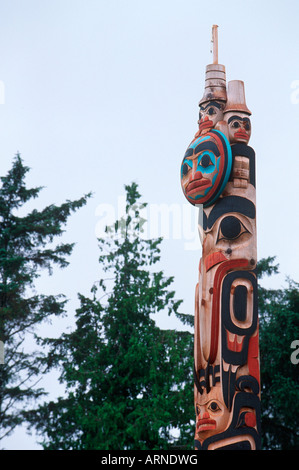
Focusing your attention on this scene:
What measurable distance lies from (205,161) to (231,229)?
1309 mm

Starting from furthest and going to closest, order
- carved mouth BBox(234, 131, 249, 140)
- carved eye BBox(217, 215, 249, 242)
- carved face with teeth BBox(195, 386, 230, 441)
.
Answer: carved mouth BBox(234, 131, 249, 140)
carved eye BBox(217, 215, 249, 242)
carved face with teeth BBox(195, 386, 230, 441)

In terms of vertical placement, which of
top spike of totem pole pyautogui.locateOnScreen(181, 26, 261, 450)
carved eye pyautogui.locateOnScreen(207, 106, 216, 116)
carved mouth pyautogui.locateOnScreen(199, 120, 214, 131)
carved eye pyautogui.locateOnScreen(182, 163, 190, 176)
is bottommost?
top spike of totem pole pyautogui.locateOnScreen(181, 26, 261, 450)

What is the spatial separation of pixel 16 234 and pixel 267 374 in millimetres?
8893

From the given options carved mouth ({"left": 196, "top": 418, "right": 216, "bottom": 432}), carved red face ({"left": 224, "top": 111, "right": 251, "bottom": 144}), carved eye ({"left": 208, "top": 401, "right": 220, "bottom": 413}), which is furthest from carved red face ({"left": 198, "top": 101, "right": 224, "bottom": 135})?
carved mouth ({"left": 196, "top": 418, "right": 216, "bottom": 432})

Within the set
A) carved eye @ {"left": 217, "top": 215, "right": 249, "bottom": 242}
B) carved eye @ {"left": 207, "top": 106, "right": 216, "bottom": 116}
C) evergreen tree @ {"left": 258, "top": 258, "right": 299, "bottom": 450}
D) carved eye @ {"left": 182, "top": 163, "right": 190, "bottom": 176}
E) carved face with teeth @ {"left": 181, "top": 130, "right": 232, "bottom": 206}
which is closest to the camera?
carved eye @ {"left": 217, "top": 215, "right": 249, "bottom": 242}

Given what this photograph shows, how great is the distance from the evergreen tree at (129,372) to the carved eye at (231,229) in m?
5.77

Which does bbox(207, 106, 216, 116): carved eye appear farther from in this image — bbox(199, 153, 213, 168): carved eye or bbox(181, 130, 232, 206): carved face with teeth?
bbox(199, 153, 213, 168): carved eye

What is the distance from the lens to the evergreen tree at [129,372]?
15305 mm

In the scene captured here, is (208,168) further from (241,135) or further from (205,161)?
(241,135)

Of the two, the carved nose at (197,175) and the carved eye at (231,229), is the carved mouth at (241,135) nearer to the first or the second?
the carved nose at (197,175)

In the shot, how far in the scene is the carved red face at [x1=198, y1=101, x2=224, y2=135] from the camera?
38.0 feet

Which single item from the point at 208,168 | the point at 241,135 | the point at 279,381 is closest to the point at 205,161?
the point at 208,168

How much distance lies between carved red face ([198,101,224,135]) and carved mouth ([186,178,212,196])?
982 mm
